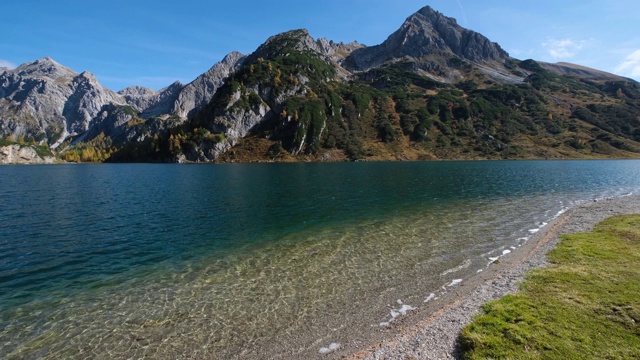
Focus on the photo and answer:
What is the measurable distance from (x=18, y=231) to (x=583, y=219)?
240 feet

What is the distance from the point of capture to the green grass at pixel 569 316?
14234mm

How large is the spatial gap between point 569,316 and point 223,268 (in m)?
24.4

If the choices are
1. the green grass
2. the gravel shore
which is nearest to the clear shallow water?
the gravel shore

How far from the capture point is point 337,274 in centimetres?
2648

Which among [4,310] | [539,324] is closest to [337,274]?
[539,324]

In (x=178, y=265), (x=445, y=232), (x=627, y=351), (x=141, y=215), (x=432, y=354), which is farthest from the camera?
(x=141, y=215)

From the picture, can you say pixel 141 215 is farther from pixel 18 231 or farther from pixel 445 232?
pixel 445 232

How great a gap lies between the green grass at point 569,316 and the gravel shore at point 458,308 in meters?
0.88

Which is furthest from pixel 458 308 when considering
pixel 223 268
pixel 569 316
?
pixel 223 268

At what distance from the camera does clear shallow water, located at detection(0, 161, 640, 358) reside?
719 inches

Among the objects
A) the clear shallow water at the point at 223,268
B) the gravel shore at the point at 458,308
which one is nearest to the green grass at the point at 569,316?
the gravel shore at the point at 458,308

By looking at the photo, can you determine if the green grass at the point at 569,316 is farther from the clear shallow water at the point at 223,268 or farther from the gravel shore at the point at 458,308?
the clear shallow water at the point at 223,268

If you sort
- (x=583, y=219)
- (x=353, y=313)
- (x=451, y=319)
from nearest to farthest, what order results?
(x=451, y=319), (x=353, y=313), (x=583, y=219)

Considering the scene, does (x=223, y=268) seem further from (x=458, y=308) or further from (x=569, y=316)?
(x=569, y=316)
